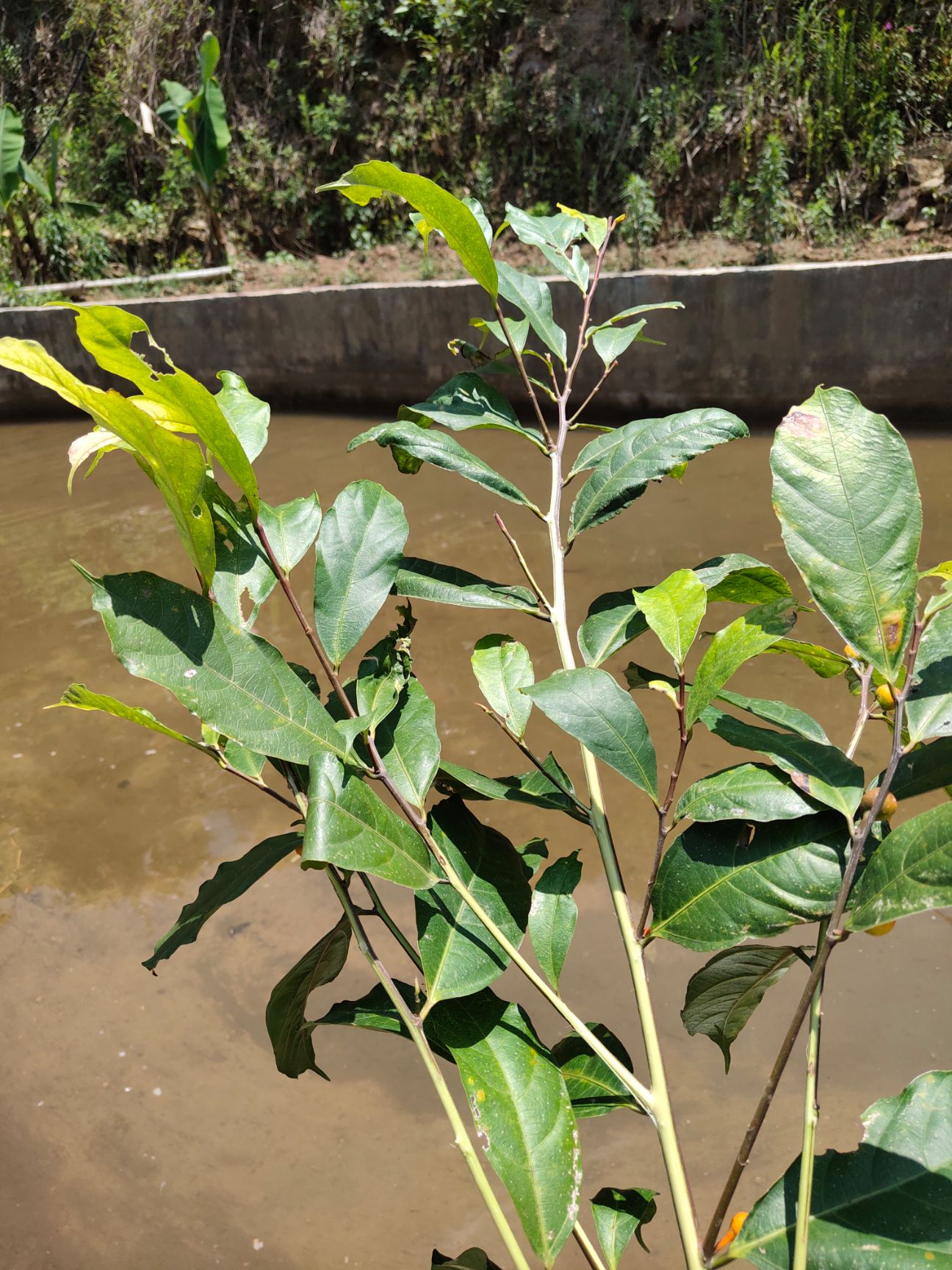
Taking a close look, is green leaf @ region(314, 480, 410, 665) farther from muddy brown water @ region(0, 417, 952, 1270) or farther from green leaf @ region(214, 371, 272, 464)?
muddy brown water @ region(0, 417, 952, 1270)

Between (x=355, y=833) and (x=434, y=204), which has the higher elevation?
(x=434, y=204)

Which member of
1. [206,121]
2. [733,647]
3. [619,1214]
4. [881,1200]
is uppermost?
[206,121]

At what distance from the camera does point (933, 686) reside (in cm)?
55

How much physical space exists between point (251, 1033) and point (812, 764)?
1.77 m

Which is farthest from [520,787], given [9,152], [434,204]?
[9,152]

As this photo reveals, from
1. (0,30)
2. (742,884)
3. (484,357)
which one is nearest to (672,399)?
(484,357)

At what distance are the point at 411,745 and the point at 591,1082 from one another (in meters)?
0.24

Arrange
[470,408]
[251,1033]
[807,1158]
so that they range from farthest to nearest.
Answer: [251,1033]
[470,408]
[807,1158]

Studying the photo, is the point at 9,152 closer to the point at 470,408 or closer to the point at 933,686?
the point at 470,408

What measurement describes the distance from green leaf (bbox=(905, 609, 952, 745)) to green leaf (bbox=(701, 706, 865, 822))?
38 millimetres

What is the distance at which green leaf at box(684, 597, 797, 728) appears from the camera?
566mm

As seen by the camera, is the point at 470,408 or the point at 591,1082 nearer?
the point at 591,1082

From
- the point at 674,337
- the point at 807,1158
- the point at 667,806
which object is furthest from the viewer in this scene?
the point at 674,337

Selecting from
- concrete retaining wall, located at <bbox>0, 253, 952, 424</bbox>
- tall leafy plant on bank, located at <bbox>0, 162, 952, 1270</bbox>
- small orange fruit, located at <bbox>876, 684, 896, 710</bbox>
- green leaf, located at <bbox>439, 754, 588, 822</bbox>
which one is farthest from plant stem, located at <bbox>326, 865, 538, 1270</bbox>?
concrete retaining wall, located at <bbox>0, 253, 952, 424</bbox>
